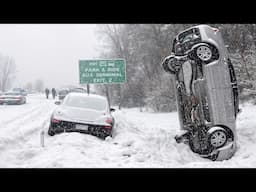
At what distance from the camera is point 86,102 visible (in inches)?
416

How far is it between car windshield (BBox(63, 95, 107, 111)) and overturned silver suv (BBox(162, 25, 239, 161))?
270 centimetres

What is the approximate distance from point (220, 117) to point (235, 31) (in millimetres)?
7570

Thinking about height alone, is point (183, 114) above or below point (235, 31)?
below

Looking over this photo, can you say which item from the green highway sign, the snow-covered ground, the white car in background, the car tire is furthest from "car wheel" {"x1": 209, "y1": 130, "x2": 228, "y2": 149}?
the green highway sign

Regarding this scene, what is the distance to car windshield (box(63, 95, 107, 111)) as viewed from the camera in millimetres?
10347

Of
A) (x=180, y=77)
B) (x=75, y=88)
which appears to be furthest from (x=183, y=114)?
(x=75, y=88)

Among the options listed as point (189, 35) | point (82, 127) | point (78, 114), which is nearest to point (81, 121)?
point (82, 127)

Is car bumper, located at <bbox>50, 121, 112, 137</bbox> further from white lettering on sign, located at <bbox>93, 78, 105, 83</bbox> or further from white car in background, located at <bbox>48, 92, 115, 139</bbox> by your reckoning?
white lettering on sign, located at <bbox>93, 78, 105, 83</bbox>

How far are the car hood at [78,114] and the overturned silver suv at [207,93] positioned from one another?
2.44 meters

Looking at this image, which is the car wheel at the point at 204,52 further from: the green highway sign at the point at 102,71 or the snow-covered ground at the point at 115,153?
the green highway sign at the point at 102,71

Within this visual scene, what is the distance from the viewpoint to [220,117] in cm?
774

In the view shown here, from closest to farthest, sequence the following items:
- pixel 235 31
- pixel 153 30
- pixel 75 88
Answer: pixel 235 31, pixel 153 30, pixel 75 88
